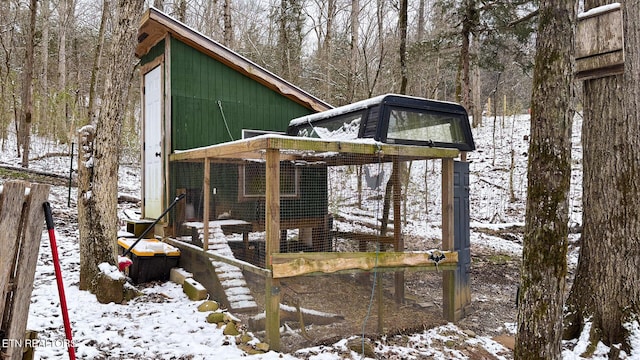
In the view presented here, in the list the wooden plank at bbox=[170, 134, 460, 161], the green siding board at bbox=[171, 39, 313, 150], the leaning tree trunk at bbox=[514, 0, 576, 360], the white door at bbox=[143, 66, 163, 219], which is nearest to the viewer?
the leaning tree trunk at bbox=[514, 0, 576, 360]

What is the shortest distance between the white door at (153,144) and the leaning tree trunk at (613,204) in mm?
5919

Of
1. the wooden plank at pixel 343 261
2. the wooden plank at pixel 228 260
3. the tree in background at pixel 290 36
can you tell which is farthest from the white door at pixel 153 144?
the tree in background at pixel 290 36

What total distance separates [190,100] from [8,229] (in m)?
5.36

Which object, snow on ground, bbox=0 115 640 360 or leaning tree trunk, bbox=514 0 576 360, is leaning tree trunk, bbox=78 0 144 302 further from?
leaning tree trunk, bbox=514 0 576 360

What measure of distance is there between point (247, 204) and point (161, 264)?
5.06ft

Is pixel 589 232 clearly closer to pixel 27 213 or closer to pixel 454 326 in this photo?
pixel 454 326

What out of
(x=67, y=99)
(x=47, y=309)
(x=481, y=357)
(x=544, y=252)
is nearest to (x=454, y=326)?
(x=481, y=357)

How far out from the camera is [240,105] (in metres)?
7.48

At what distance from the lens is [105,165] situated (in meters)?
4.96

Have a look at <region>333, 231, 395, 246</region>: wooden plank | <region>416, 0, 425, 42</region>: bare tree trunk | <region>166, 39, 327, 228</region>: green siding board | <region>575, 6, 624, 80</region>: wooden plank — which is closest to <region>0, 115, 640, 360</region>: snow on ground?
<region>333, 231, 395, 246</region>: wooden plank

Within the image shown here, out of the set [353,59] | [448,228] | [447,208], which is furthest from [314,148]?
[353,59]

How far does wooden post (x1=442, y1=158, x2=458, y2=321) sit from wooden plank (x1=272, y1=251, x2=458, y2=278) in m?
0.21

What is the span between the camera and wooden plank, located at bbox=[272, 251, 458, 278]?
4238 millimetres

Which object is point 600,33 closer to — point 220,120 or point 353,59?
point 220,120
